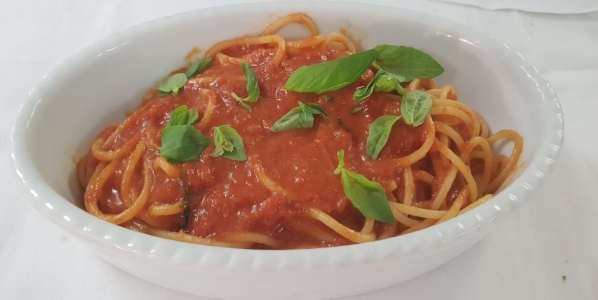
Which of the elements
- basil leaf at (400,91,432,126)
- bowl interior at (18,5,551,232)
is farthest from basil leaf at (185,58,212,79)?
basil leaf at (400,91,432,126)

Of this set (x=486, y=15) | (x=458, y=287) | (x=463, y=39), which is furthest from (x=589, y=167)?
(x=486, y=15)

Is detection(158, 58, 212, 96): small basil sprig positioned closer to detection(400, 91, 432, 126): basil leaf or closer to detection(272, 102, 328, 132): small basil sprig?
detection(272, 102, 328, 132): small basil sprig

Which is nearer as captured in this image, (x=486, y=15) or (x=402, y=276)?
(x=402, y=276)

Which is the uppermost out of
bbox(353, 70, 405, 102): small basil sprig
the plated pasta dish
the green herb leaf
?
bbox(353, 70, 405, 102): small basil sprig

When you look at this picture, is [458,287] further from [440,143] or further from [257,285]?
[257,285]

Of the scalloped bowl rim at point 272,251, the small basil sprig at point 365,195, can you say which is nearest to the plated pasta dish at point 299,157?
the small basil sprig at point 365,195

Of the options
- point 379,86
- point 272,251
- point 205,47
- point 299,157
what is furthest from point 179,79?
point 272,251

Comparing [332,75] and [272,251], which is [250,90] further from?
[272,251]

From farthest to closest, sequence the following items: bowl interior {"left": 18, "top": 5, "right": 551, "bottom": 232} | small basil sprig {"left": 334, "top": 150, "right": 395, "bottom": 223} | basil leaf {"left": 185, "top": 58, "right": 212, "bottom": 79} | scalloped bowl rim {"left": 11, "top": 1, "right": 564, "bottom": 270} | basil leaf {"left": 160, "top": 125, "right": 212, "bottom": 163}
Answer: basil leaf {"left": 185, "top": 58, "right": 212, "bottom": 79} < bowl interior {"left": 18, "top": 5, "right": 551, "bottom": 232} < basil leaf {"left": 160, "top": 125, "right": 212, "bottom": 163} < small basil sprig {"left": 334, "top": 150, "right": 395, "bottom": 223} < scalloped bowl rim {"left": 11, "top": 1, "right": 564, "bottom": 270}
